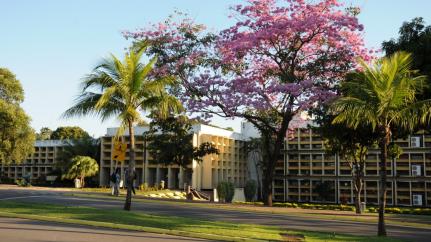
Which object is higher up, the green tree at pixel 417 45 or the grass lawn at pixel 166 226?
the green tree at pixel 417 45

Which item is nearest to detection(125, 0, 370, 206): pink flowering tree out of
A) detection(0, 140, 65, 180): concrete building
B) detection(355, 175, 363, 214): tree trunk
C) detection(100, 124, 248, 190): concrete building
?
detection(355, 175, 363, 214): tree trunk

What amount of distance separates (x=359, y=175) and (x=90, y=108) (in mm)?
15040

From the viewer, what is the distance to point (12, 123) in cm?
4109

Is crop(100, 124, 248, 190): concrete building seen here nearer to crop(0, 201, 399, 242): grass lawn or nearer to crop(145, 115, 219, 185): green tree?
crop(145, 115, 219, 185): green tree

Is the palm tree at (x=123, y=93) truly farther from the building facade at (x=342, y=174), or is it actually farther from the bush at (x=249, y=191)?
the bush at (x=249, y=191)

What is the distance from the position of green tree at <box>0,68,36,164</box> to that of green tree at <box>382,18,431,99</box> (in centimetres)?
3190

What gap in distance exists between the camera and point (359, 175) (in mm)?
26375

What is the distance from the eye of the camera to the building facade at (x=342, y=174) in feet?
123

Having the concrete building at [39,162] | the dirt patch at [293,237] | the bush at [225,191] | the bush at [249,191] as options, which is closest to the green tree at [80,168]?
the concrete building at [39,162]

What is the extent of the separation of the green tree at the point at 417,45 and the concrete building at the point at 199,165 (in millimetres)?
24824

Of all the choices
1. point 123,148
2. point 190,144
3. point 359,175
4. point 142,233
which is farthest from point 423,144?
point 142,233

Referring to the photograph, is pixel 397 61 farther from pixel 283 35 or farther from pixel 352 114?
pixel 283 35

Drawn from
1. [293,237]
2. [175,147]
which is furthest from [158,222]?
[175,147]

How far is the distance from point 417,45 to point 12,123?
3344 cm
